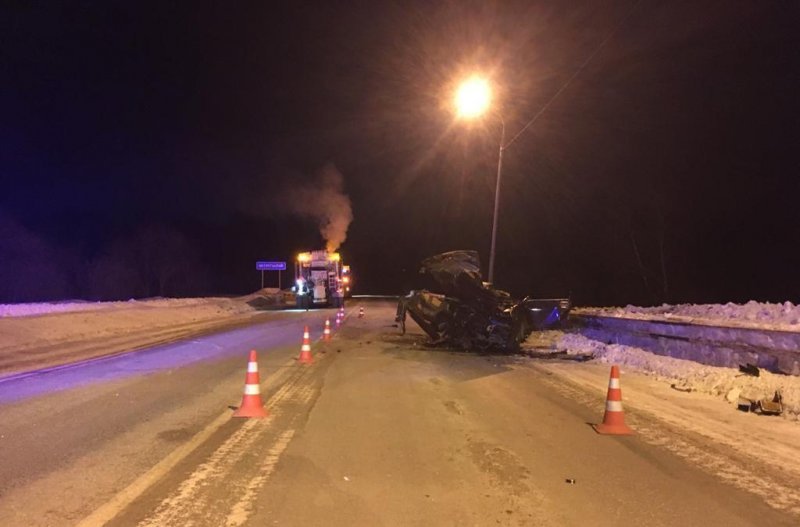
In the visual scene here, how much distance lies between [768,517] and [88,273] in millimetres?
83562

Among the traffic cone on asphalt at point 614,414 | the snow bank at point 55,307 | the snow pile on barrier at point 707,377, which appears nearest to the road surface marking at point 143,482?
the traffic cone on asphalt at point 614,414

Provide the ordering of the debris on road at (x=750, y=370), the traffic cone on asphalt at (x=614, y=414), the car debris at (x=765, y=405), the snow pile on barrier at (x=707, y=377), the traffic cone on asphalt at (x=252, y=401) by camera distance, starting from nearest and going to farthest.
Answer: the traffic cone on asphalt at (x=614, y=414), the traffic cone on asphalt at (x=252, y=401), the car debris at (x=765, y=405), the snow pile on barrier at (x=707, y=377), the debris on road at (x=750, y=370)

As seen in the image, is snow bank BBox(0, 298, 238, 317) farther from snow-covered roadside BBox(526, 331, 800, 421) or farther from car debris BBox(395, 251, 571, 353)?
snow-covered roadside BBox(526, 331, 800, 421)

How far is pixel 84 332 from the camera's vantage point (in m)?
20.7

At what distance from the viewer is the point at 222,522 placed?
4.75 meters

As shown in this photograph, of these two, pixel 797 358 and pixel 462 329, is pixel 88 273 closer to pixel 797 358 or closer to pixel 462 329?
pixel 462 329

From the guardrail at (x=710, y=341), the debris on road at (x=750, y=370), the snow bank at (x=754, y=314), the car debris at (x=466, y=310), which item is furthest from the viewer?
the car debris at (x=466, y=310)

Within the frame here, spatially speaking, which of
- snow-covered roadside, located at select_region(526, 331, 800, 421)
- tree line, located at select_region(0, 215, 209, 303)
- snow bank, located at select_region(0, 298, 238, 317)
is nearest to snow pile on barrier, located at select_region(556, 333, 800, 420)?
snow-covered roadside, located at select_region(526, 331, 800, 421)

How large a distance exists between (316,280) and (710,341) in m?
29.5

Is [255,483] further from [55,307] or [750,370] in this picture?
[55,307]

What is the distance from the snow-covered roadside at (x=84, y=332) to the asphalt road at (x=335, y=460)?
Result: 169 inches

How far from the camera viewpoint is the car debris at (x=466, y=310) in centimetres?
1780

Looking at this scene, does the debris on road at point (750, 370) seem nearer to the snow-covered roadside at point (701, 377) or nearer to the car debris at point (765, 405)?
the snow-covered roadside at point (701, 377)

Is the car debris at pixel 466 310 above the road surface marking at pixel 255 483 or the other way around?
above
